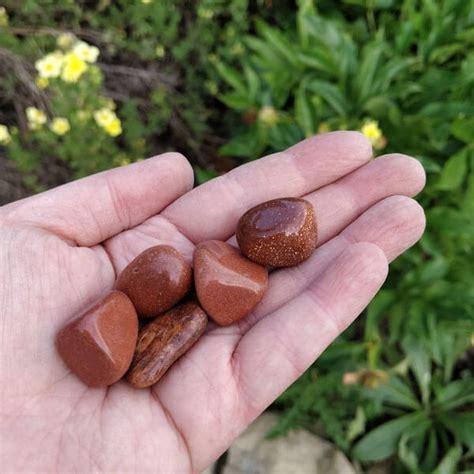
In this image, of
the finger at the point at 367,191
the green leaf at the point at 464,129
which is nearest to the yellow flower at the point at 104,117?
the finger at the point at 367,191

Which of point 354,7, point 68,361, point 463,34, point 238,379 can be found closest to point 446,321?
point 238,379

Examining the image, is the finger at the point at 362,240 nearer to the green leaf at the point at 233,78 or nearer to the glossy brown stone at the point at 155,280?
the glossy brown stone at the point at 155,280

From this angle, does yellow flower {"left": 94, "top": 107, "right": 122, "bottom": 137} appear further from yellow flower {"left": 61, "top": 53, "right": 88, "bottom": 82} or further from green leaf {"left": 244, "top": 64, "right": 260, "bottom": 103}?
green leaf {"left": 244, "top": 64, "right": 260, "bottom": 103}

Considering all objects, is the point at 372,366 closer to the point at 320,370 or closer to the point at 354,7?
the point at 320,370

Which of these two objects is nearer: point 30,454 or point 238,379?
point 30,454

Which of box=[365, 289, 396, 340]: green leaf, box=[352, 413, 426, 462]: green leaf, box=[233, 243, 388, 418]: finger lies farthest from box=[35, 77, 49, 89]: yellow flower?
box=[352, 413, 426, 462]: green leaf

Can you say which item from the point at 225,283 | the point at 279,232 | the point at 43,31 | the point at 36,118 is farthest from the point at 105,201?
the point at 43,31

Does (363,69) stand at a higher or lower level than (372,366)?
higher
